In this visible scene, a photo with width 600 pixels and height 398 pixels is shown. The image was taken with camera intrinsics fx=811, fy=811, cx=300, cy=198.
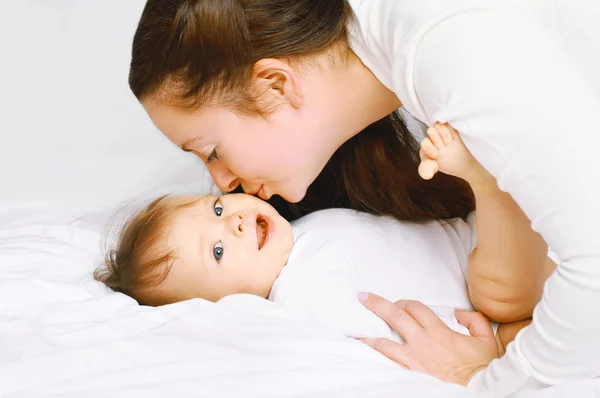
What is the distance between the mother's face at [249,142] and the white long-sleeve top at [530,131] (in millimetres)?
280

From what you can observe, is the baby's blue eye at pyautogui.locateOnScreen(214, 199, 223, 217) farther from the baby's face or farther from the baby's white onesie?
the baby's white onesie

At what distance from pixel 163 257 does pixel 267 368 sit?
40 centimetres

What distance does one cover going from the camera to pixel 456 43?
3.77 feet

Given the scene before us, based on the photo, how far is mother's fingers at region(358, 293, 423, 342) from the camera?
134cm

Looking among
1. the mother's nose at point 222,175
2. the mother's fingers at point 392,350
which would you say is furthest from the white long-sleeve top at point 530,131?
the mother's nose at point 222,175

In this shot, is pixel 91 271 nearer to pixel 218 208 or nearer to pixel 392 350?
pixel 218 208

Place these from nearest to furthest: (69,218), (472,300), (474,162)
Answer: (474,162), (472,300), (69,218)

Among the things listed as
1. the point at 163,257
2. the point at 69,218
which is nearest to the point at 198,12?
→ the point at 163,257

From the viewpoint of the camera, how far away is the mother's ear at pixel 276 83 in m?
1.35

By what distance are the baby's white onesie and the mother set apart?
0.19ft

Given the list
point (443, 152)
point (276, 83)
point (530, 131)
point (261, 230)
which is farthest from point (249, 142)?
point (530, 131)

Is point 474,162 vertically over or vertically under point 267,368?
over

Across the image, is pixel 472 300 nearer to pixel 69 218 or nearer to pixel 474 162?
pixel 474 162

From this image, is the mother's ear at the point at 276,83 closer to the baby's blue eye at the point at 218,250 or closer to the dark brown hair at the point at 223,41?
the dark brown hair at the point at 223,41
